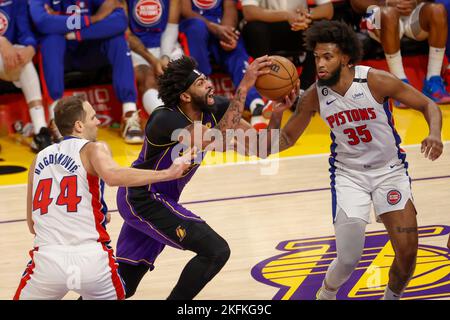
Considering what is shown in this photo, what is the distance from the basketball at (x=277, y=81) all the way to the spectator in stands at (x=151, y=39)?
172 inches

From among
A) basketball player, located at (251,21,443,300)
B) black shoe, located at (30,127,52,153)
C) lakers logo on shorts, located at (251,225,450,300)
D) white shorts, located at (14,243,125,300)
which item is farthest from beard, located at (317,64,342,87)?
black shoe, located at (30,127,52,153)

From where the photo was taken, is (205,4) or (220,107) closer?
(220,107)

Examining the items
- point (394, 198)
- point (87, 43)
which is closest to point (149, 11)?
point (87, 43)

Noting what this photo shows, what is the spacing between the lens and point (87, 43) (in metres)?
9.70

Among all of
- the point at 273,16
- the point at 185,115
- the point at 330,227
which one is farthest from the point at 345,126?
the point at 273,16

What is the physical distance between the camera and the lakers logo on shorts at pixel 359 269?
571cm

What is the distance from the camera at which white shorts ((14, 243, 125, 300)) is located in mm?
4426

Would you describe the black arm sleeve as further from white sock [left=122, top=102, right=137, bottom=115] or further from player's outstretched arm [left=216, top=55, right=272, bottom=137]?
white sock [left=122, top=102, right=137, bottom=115]

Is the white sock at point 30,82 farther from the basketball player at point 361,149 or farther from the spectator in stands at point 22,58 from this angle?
the basketball player at point 361,149

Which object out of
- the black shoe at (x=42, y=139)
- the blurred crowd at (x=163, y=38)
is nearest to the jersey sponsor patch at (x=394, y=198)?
the blurred crowd at (x=163, y=38)

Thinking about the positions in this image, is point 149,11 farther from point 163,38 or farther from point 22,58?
point 22,58

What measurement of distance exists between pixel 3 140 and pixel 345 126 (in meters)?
5.37

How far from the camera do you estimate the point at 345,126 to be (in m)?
5.29

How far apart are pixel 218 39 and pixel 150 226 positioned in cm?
510
